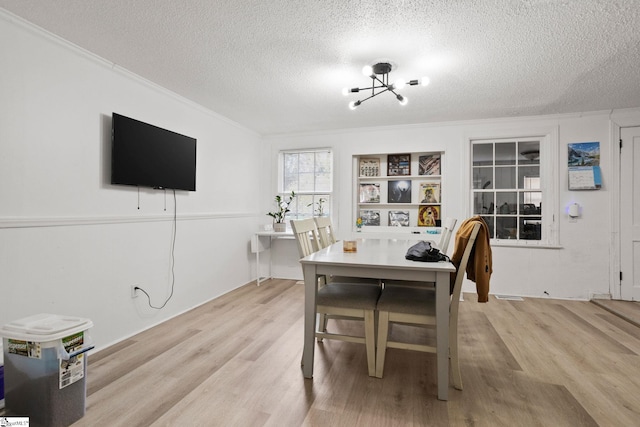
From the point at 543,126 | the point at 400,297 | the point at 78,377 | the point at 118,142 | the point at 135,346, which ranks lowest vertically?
the point at 135,346

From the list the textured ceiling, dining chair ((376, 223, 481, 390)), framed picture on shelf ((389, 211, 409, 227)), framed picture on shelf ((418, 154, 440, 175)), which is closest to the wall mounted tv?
the textured ceiling

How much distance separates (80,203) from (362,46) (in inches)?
94.6

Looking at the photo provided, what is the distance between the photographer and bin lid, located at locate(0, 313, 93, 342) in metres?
1.58

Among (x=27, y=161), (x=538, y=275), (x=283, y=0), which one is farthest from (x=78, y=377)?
(x=538, y=275)

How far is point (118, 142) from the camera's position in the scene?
2.53m

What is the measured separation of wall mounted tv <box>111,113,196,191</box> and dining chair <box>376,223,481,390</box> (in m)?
2.27

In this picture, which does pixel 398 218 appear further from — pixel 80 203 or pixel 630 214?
pixel 80 203

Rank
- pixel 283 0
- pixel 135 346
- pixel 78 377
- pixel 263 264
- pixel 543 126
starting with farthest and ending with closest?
1. pixel 263 264
2. pixel 543 126
3. pixel 135 346
4. pixel 283 0
5. pixel 78 377

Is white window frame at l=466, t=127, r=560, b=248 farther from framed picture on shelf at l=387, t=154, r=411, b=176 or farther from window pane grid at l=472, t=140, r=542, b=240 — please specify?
framed picture on shelf at l=387, t=154, r=411, b=176

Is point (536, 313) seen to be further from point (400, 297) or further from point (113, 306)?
point (113, 306)

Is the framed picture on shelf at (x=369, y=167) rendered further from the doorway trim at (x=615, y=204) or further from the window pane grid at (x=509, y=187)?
the doorway trim at (x=615, y=204)

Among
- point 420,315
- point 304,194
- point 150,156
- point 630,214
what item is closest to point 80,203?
point 150,156

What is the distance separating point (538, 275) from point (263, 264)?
3795 mm

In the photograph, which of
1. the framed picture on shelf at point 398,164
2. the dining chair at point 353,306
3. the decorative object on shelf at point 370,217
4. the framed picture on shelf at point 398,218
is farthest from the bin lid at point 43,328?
the framed picture on shelf at point 398,164
